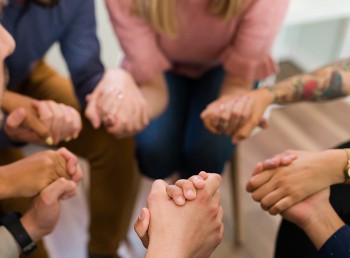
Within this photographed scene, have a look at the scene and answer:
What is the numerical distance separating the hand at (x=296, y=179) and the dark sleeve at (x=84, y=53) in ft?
1.67

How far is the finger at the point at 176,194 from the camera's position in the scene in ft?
2.16

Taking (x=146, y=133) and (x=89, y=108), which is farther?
(x=146, y=133)

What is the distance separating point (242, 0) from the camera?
104 cm

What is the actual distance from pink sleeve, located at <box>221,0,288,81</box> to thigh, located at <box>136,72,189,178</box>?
171 millimetres

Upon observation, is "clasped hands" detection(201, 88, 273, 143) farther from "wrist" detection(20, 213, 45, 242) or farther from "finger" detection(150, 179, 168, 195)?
"wrist" detection(20, 213, 45, 242)

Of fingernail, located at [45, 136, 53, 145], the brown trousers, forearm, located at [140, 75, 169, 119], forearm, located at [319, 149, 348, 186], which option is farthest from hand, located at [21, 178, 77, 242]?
forearm, located at [319, 149, 348, 186]

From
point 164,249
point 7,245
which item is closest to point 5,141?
point 7,245

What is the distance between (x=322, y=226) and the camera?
0.75 metres

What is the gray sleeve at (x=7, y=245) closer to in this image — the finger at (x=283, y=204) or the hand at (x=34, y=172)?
the hand at (x=34, y=172)

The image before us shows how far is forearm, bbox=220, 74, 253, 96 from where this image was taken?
112 centimetres

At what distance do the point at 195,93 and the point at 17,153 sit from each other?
1.63 ft

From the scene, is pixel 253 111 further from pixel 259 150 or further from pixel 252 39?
pixel 259 150

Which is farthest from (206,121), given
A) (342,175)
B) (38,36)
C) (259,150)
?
(259,150)

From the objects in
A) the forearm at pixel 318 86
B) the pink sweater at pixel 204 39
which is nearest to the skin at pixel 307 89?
the forearm at pixel 318 86
